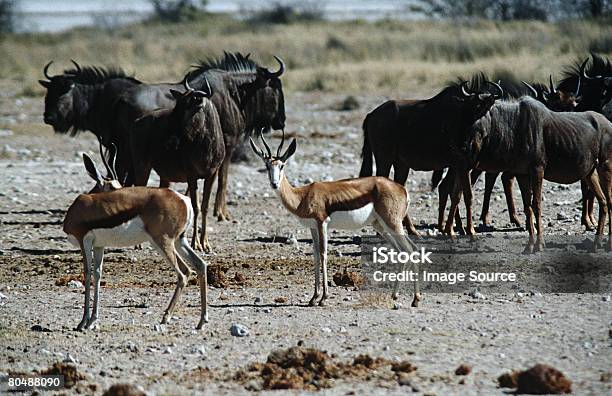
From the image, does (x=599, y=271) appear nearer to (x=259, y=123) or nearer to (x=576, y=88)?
(x=576, y=88)

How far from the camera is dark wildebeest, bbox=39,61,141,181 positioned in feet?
56.2

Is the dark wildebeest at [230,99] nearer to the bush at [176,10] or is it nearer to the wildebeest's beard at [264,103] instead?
the wildebeest's beard at [264,103]

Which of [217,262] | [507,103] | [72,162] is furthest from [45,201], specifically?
[507,103]

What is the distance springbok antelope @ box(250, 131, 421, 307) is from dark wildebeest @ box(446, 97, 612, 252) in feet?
8.62

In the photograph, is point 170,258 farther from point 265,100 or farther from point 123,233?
point 265,100

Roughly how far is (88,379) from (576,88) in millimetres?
9538

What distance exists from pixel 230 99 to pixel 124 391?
885 cm

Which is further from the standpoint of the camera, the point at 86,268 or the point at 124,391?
the point at 86,268

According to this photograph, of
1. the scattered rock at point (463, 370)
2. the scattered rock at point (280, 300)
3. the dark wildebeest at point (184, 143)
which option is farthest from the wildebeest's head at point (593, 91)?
the scattered rock at point (463, 370)

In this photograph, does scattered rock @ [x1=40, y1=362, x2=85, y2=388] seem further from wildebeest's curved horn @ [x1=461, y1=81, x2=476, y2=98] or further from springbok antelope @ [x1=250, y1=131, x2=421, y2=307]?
wildebeest's curved horn @ [x1=461, y1=81, x2=476, y2=98]

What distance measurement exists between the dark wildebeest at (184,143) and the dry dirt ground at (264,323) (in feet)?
2.84

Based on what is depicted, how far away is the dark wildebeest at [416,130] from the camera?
14672 millimetres

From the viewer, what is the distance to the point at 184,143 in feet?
48.7

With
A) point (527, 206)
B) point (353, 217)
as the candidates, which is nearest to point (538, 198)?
point (527, 206)
